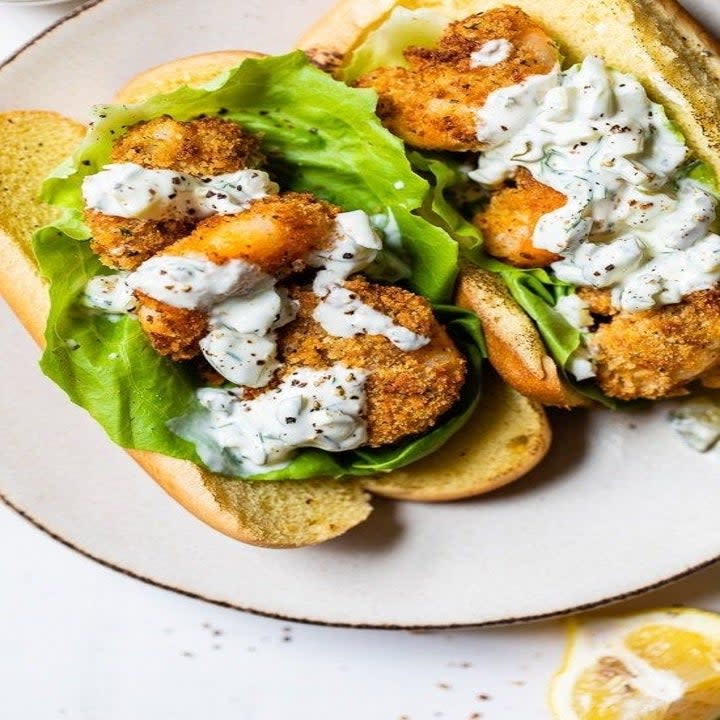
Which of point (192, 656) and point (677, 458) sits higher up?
point (677, 458)

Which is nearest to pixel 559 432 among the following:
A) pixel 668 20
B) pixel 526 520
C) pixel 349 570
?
pixel 526 520

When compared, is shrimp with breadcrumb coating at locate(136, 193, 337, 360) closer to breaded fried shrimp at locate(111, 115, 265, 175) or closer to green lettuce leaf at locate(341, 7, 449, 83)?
breaded fried shrimp at locate(111, 115, 265, 175)

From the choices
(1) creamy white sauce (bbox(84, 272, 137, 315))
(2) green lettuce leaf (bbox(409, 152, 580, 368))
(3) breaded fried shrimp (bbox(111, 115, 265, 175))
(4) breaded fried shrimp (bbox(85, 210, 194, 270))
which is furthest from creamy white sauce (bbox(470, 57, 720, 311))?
(1) creamy white sauce (bbox(84, 272, 137, 315))

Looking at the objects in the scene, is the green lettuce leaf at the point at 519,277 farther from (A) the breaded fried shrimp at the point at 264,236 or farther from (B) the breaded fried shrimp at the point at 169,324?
Answer: (B) the breaded fried shrimp at the point at 169,324

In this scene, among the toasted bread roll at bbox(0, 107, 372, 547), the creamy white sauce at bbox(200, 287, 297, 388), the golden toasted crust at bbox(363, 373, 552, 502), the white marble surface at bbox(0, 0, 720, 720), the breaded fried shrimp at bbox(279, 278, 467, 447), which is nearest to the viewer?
the creamy white sauce at bbox(200, 287, 297, 388)

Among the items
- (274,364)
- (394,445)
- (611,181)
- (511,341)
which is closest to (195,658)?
(394,445)

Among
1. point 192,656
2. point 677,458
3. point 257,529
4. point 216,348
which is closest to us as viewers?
point 216,348

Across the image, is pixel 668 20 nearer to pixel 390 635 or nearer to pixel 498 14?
pixel 498 14
